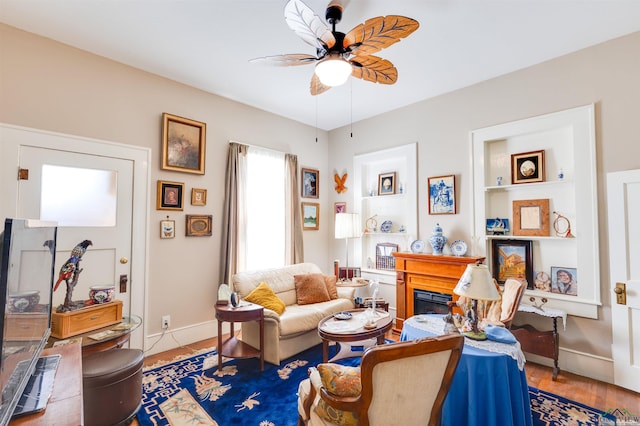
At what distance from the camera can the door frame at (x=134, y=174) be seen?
2.51 meters

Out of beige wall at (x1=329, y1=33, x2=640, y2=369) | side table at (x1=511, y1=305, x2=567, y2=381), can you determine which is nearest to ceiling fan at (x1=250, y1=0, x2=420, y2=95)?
beige wall at (x1=329, y1=33, x2=640, y2=369)

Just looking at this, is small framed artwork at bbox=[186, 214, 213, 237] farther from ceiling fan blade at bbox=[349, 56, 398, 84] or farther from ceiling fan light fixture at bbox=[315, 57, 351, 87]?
ceiling fan blade at bbox=[349, 56, 398, 84]

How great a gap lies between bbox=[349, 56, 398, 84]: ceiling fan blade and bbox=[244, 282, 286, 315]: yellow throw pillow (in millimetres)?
2449

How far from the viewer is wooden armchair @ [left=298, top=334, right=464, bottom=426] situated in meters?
1.30

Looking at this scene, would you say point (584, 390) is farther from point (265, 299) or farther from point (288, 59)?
point (288, 59)

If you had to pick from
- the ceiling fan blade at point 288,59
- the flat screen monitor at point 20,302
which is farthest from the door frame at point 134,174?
the ceiling fan blade at point 288,59

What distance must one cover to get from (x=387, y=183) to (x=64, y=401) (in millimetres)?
4220

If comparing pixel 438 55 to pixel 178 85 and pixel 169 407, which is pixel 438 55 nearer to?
pixel 178 85

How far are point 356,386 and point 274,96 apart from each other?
364 cm

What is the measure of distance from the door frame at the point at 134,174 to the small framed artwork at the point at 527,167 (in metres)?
4.26

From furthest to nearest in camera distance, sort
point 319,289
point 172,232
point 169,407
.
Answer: point 319,289 < point 172,232 < point 169,407

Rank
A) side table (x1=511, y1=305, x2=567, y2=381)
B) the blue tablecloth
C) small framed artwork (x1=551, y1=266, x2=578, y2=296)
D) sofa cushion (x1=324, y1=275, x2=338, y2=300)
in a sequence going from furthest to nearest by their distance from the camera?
sofa cushion (x1=324, y1=275, x2=338, y2=300), small framed artwork (x1=551, y1=266, x2=578, y2=296), side table (x1=511, y1=305, x2=567, y2=381), the blue tablecloth

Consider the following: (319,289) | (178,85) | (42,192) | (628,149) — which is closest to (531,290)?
(628,149)

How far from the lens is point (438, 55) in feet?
9.86
